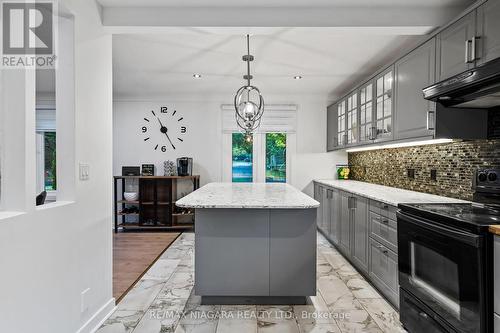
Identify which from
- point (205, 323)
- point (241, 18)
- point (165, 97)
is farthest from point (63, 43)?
point (165, 97)

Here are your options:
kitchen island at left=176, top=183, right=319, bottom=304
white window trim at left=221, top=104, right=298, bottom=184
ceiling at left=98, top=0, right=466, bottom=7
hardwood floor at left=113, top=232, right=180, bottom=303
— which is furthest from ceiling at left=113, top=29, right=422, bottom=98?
hardwood floor at left=113, top=232, right=180, bottom=303

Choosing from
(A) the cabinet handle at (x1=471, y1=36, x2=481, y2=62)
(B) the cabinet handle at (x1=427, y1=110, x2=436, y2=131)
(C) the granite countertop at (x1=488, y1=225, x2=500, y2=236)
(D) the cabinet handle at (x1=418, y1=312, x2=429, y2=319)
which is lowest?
(D) the cabinet handle at (x1=418, y1=312, x2=429, y2=319)

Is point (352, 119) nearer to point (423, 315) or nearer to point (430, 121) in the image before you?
point (430, 121)

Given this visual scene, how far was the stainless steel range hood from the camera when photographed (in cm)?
167

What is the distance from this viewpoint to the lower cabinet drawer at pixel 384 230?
101 inches

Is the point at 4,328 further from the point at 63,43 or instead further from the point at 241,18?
the point at 241,18

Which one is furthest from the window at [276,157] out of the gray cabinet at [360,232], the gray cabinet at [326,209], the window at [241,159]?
the gray cabinet at [360,232]

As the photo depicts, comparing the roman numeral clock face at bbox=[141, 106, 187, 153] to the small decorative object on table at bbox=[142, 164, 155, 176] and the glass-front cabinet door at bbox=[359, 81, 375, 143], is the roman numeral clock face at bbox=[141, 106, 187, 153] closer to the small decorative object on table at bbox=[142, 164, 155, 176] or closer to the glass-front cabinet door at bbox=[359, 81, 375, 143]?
the small decorative object on table at bbox=[142, 164, 155, 176]

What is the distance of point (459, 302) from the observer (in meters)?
1.69

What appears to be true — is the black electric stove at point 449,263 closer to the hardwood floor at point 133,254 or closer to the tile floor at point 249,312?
the tile floor at point 249,312

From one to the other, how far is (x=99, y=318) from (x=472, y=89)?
9.49 ft

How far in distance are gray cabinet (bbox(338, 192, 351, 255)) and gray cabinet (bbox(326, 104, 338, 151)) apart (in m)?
1.52

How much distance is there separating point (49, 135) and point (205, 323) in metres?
5.08

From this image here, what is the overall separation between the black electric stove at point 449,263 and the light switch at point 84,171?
2194 millimetres
